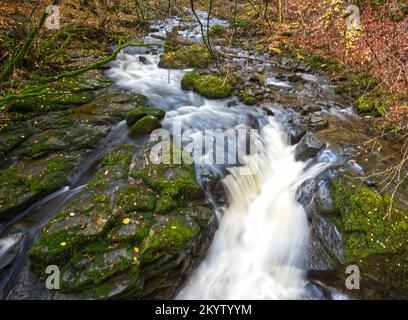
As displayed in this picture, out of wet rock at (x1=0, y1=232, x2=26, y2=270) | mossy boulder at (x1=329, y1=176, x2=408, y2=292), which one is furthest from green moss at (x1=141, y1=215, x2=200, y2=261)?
mossy boulder at (x1=329, y1=176, x2=408, y2=292)

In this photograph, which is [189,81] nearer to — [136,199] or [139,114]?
[139,114]

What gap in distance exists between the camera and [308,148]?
6.57 m

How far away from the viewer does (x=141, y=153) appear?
571 centimetres

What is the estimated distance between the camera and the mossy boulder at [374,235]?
416 centimetres

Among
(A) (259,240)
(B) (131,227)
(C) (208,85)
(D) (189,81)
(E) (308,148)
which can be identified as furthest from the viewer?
(D) (189,81)

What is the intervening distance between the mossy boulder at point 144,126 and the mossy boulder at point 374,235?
4175 mm

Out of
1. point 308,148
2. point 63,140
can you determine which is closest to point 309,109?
point 308,148

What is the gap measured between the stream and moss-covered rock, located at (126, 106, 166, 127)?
23cm

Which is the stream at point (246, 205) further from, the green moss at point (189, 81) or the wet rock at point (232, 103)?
the green moss at point (189, 81)

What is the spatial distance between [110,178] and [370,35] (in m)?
9.05

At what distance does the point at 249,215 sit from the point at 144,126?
10.0 feet

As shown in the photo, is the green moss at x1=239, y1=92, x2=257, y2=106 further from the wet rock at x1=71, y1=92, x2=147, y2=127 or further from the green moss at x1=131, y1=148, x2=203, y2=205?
the green moss at x1=131, y1=148, x2=203, y2=205

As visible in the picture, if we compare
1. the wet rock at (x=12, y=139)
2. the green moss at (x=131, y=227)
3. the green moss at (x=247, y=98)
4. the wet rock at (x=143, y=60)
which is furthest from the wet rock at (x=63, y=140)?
the wet rock at (x=143, y=60)

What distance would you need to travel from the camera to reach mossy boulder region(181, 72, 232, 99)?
916cm
